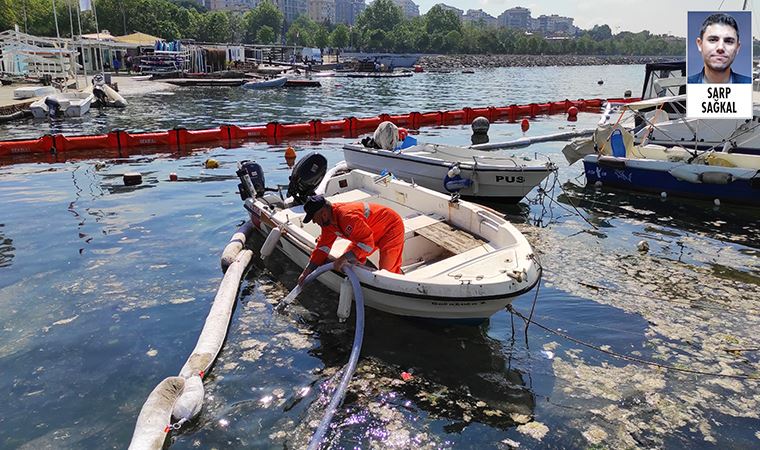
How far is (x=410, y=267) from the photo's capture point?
895cm

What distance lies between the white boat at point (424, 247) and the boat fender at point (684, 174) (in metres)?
7.29

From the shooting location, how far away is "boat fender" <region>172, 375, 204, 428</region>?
5.89m

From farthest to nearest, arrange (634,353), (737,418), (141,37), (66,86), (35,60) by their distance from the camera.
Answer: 1. (141,37)
2. (35,60)
3. (66,86)
4. (634,353)
5. (737,418)

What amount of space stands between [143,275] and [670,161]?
42.1 feet

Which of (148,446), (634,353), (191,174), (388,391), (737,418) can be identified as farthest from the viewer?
(191,174)

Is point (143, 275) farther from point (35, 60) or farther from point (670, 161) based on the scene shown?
point (35, 60)

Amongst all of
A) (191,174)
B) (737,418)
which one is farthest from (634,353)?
(191,174)

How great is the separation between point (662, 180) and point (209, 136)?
682 inches

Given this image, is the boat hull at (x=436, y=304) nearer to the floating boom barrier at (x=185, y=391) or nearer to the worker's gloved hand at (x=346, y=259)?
the worker's gloved hand at (x=346, y=259)

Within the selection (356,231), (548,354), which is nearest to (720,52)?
(548,354)

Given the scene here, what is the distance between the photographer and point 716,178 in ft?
43.2

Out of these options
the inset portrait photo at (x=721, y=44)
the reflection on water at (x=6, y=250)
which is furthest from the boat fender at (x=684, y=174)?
the reflection on water at (x=6, y=250)

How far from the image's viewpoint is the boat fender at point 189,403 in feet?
19.3

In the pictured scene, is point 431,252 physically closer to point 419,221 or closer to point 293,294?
point 419,221
